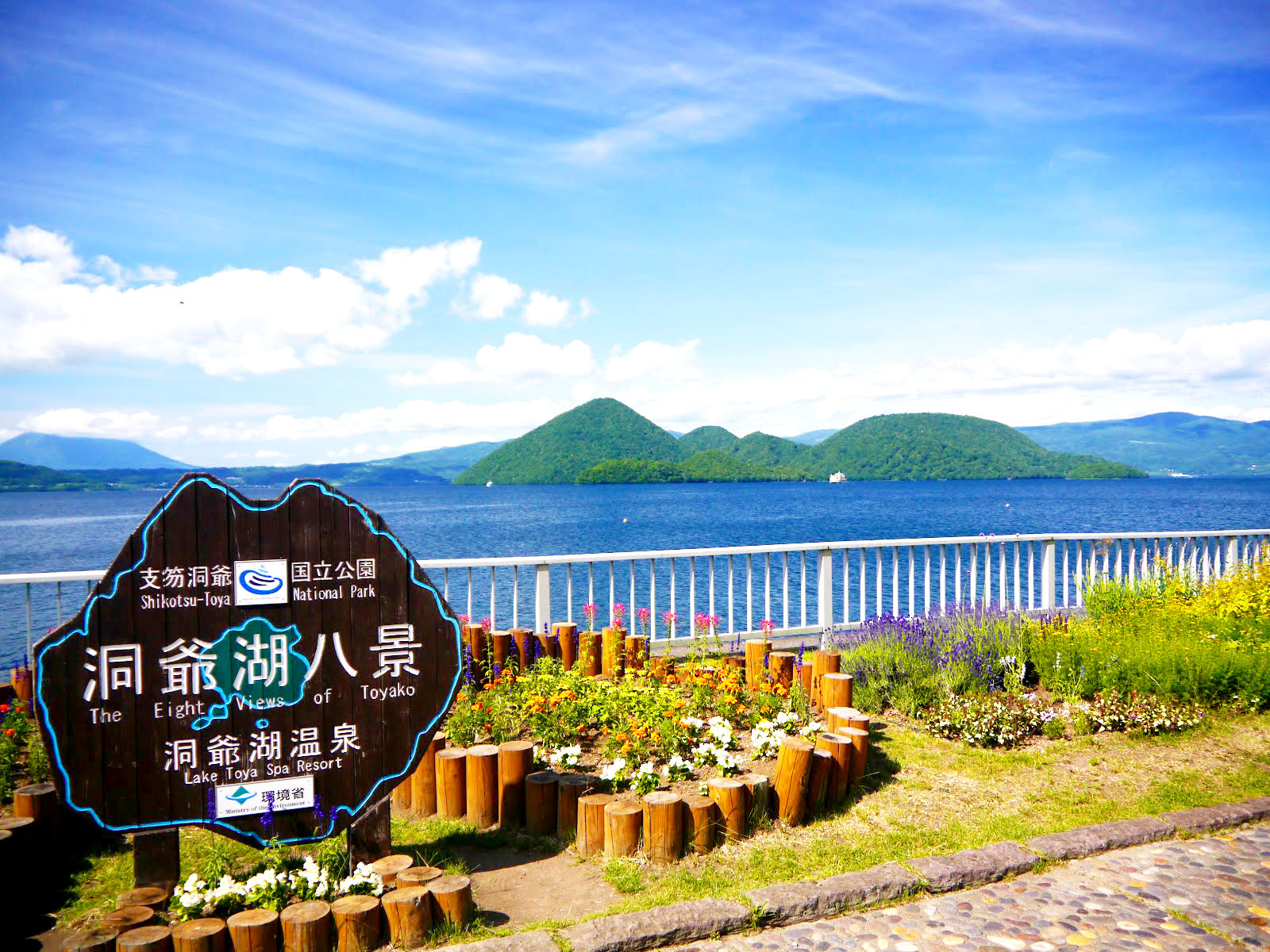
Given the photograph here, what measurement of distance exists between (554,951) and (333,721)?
158 cm

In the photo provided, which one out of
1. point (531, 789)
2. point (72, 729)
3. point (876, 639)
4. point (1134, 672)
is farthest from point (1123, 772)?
point (72, 729)

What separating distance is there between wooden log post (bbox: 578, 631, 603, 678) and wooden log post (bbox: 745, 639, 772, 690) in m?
1.23

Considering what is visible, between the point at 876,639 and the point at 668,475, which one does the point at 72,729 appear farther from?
the point at 668,475

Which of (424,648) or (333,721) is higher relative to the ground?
(424,648)

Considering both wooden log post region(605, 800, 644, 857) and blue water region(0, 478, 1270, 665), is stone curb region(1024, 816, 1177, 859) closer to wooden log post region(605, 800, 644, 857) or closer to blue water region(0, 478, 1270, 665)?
wooden log post region(605, 800, 644, 857)

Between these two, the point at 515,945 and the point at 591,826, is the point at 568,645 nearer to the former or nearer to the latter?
the point at 591,826

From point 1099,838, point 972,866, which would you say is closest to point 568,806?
point 972,866

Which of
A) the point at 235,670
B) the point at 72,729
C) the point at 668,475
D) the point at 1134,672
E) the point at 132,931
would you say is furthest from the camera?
the point at 668,475

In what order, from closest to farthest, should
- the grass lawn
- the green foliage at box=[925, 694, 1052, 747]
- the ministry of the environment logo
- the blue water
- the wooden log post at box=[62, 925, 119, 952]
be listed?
Result: the wooden log post at box=[62, 925, 119, 952] < the ministry of the environment logo < the grass lawn < the green foliage at box=[925, 694, 1052, 747] < the blue water

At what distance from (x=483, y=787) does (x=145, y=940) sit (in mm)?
1832

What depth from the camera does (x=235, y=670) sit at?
395cm

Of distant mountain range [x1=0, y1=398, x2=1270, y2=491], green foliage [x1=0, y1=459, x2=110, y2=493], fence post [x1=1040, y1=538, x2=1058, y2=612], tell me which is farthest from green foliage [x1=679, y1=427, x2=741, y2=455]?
fence post [x1=1040, y1=538, x2=1058, y2=612]

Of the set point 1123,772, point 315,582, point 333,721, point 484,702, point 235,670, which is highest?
point 315,582

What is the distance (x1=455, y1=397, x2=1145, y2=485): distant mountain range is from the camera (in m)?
158
